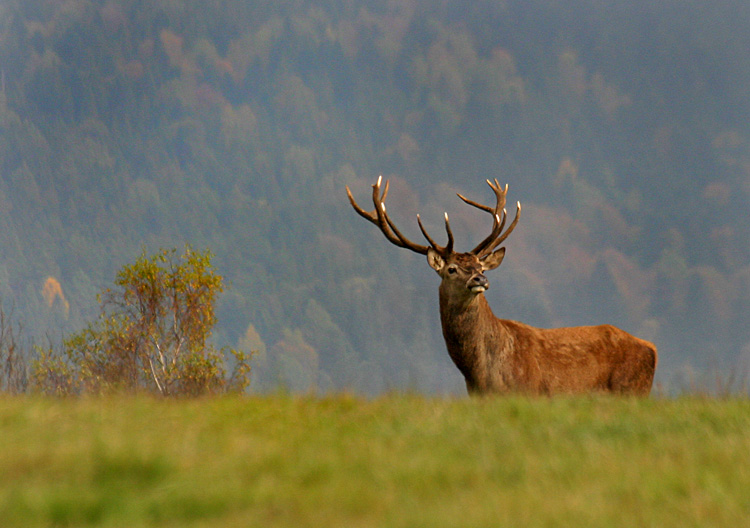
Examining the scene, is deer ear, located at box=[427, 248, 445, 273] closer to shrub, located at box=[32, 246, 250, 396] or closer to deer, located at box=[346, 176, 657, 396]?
deer, located at box=[346, 176, 657, 396]

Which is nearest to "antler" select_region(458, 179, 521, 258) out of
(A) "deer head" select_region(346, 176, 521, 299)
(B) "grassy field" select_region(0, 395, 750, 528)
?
(A) "deer head" select_region(346, 176, 521, 299)

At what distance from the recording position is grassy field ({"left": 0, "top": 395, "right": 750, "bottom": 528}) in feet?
12.7

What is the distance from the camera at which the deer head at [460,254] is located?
10.1m

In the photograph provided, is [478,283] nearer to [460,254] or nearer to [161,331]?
[460,254]

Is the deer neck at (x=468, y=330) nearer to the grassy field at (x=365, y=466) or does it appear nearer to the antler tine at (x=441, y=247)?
the antler tine at (x=441, y=247)

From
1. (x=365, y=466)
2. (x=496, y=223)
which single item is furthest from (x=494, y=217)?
(x=365, y=466)

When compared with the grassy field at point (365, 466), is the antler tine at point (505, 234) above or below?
above

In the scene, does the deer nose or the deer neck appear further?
the deer neck

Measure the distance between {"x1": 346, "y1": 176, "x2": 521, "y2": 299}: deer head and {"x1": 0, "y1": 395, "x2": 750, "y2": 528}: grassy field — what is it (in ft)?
11.5

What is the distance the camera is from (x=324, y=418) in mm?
6180

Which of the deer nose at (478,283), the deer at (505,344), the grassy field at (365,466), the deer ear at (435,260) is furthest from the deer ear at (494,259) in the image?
the grassy field at (365,466)

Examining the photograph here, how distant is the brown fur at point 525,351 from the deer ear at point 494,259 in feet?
0.16

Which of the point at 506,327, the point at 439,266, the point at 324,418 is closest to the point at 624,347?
the point at 506,327

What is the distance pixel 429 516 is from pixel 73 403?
406 centimetres
